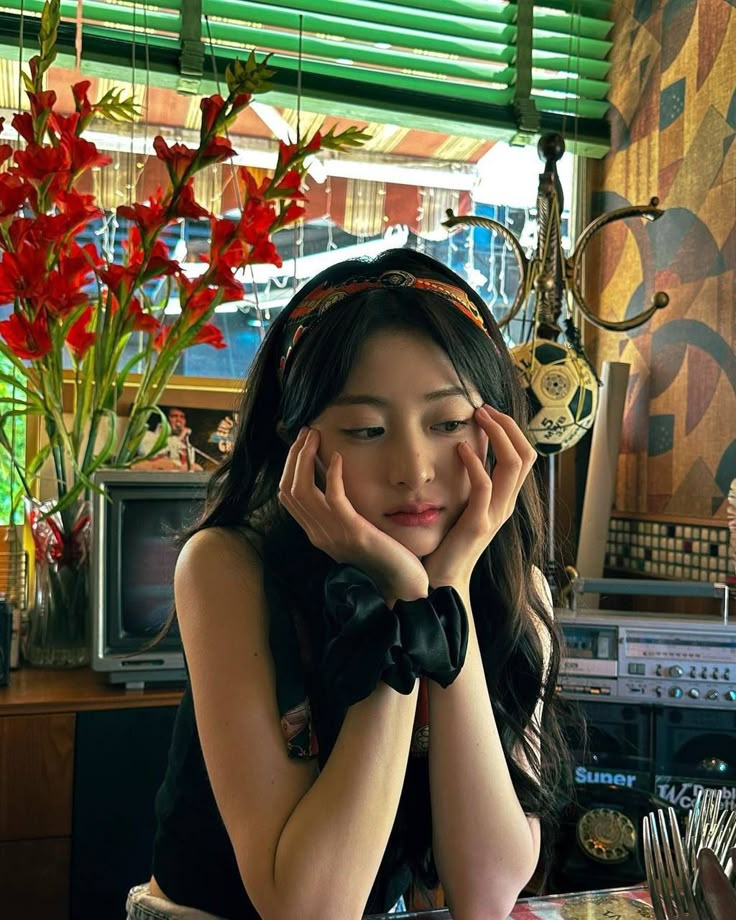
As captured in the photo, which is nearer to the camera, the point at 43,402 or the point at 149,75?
the point at 43,402

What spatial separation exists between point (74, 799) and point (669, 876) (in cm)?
127

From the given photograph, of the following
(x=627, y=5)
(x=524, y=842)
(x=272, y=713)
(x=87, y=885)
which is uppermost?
(x=627, y=5)

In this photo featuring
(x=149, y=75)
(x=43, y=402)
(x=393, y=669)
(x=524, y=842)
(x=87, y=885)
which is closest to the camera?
(x=393, y=669)

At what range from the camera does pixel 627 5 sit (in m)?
2.54

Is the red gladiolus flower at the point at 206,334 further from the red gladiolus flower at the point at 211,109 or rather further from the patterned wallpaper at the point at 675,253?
the patterned wallpaper at the point at 675,253

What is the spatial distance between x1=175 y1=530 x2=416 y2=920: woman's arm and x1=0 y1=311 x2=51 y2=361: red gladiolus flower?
2.89 ft

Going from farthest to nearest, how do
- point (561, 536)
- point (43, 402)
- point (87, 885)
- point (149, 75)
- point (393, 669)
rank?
point (561, 536) → point (149, 75) → point (43, 402) → point (87, 885) → point (393, 669)

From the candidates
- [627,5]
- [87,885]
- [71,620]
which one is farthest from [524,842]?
[627,5]

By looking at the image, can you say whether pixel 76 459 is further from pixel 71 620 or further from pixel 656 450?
pixel 656 450

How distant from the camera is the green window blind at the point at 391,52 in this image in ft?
7.23

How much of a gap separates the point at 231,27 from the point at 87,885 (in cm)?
193

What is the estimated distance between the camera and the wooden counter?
1629 mm

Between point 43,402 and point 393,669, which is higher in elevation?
point 43,402

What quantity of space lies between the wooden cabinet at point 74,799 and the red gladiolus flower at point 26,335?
24.4 inches
